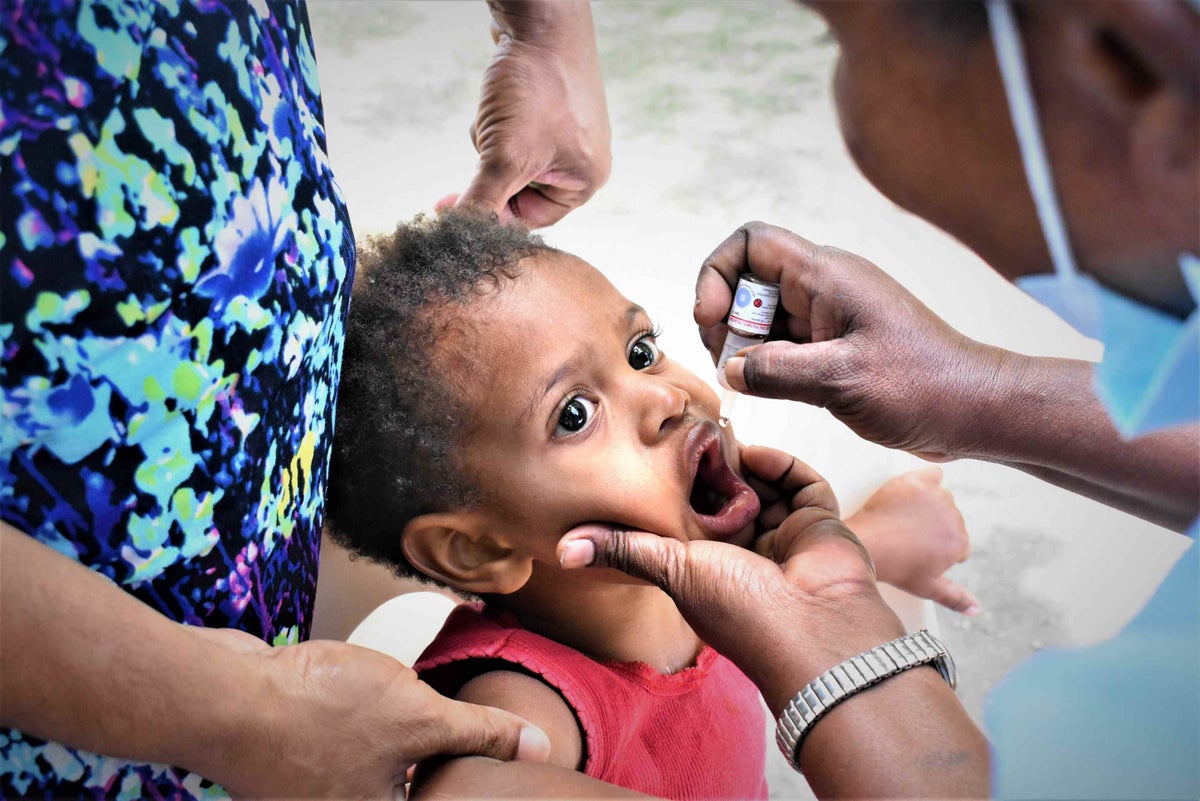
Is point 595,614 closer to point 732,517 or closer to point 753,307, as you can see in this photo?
point 732,517

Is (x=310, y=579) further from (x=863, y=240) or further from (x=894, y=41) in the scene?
(x=863, y=240)

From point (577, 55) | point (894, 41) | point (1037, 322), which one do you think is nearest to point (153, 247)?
point (894, 41)

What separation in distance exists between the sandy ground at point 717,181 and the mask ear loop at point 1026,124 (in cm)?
136

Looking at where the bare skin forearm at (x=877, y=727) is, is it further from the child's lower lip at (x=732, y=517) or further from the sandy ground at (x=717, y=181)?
the sandy ground at (x=717, y=181)

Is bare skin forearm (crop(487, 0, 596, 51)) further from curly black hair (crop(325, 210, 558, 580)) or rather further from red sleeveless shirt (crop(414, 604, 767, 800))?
red sleeveless shirt (crop(414, 604, 767, 800))

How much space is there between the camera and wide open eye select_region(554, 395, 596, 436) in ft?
3.52

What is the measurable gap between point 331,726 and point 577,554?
31 cm

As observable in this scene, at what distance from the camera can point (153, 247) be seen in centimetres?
68

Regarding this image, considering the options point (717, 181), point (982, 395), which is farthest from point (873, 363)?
point (717, 181)

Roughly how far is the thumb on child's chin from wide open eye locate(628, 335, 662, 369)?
23 centimetres

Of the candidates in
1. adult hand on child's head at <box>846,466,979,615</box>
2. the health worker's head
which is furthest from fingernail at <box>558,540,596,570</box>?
adult hand on child's head at <box>846,466,979,615</box>

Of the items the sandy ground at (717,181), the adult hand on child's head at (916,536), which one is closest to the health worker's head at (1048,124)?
the adult hand on child's head at (916,536)

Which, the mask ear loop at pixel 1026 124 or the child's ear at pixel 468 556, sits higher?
the mask ear loop at pixel 1026 124

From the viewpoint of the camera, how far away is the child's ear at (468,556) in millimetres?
1125
